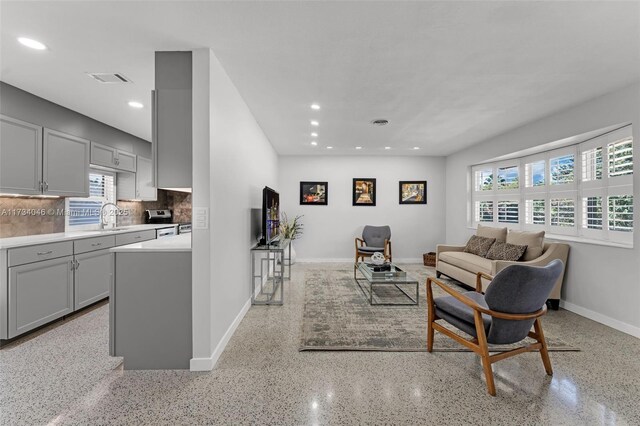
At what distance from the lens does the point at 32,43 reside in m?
2.30

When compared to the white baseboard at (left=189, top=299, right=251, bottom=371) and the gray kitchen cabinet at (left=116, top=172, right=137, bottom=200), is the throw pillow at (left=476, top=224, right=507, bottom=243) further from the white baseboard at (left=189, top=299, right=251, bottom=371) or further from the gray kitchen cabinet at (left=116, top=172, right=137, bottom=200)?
the gray kitchen cabinet at (left=116, top=172, right=137, bottom=200)

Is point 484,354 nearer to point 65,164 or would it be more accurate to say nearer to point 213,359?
point 213,359

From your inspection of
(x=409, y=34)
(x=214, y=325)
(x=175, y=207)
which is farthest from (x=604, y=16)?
(x=175, y=207)

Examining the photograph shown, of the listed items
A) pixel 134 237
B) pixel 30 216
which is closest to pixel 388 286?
pixel 134 237

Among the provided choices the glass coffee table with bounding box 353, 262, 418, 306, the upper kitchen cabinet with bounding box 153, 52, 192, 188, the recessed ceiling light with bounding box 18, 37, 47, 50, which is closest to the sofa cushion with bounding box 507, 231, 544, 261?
the glass coffee table with bounding box 353, 262, 418, 306

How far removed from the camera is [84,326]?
10.4ft

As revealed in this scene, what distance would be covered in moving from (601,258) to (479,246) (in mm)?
1668

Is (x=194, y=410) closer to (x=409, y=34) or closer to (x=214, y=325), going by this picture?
(x=214, y=325)

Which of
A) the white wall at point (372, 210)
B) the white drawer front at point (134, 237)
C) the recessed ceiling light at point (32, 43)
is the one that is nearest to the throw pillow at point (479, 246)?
the white wall at point (372, 210)

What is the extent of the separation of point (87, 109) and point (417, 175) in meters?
6.28

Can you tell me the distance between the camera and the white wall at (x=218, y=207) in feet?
7.73

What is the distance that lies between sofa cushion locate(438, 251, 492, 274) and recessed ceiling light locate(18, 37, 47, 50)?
17.6ft

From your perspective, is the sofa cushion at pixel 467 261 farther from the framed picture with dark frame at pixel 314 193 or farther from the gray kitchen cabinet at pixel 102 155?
the gray kitchen cabinet at pixel 102 155

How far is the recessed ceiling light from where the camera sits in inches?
88.7
